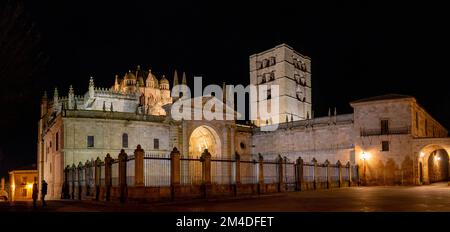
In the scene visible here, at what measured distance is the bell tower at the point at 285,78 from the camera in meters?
63.6

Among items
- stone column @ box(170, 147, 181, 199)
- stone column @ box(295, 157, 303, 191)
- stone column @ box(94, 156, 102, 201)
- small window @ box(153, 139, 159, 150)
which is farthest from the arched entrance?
stone column @ box(170, 147, 181, 199)

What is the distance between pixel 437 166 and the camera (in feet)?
176

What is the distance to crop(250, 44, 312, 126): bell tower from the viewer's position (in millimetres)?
63625

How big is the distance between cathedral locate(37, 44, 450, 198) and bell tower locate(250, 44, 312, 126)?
12.4 inches

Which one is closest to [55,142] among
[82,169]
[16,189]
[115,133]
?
[115,133]

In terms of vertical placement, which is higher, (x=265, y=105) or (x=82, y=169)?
(x=265, y=105)

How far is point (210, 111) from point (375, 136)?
59.5 feet

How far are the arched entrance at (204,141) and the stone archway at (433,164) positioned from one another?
69.2 ft

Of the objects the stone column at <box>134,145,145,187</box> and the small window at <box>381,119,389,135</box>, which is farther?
the small window at <box>381,119,389,135</box>

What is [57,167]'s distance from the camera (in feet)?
133

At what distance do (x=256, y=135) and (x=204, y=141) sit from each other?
20.8 feet

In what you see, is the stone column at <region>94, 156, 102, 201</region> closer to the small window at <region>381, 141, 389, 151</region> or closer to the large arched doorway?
the small window at <region>381, 141, 389, 151</region>
